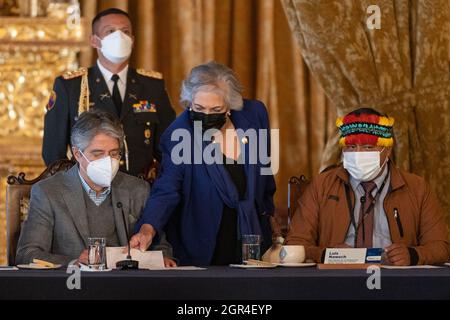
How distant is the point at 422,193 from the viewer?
5.06 metres

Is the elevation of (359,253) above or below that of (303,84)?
below

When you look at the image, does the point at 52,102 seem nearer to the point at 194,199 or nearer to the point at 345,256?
the point at 194,199

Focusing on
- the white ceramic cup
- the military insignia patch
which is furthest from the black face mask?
the military insignia patch

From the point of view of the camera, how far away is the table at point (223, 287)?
152 inches

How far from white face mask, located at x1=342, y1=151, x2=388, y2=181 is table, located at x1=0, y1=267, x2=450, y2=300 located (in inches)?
42.6

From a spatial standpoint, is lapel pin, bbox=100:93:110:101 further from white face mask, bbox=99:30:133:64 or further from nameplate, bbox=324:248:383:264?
nameplate, bbox=324:248:383:264

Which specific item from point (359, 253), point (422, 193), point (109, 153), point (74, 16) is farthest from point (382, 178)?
point (74, 16)

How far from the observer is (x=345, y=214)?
16.5 ft

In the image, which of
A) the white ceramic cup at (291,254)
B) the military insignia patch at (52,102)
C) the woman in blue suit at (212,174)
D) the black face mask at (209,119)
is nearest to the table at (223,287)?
the white ceramic cup at (291,254)

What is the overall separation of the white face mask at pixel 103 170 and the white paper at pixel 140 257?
1.32ft

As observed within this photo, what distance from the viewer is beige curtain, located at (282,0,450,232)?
21.9ft

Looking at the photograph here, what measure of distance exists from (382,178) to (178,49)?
264 centimetres

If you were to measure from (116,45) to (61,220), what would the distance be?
50.6 inches
